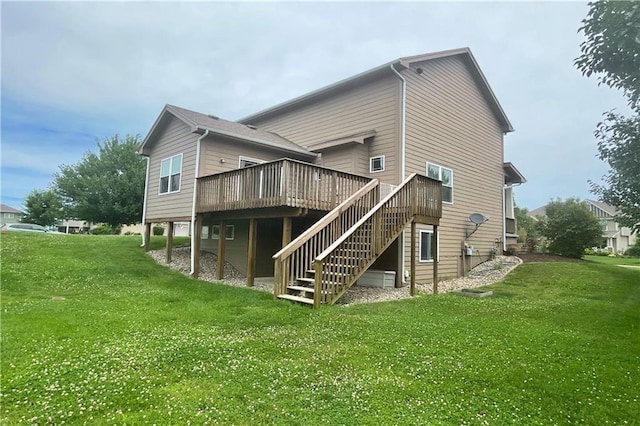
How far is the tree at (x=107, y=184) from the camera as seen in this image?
27.8 metres

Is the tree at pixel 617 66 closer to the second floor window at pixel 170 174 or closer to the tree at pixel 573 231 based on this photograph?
the second floor window at pixel 170 174

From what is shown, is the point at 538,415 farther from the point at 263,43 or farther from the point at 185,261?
the point at 263,43

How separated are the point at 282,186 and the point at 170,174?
687cm

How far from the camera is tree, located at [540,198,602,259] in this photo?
20.1 meters

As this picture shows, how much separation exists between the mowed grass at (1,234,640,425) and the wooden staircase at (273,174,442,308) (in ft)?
2.28

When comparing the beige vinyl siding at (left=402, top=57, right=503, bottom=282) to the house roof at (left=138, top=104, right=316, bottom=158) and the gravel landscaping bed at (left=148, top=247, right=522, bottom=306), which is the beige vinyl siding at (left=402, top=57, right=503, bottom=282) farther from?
the house roof at (left=138, top=104, right=316, bottom=158)

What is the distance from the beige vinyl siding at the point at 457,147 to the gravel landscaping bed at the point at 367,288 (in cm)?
66

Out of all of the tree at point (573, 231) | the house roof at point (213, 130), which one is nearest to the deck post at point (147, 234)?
the house roof at point (213, 130)

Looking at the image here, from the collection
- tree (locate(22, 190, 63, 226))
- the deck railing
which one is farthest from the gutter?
tree (locate(22, 190, 63, 226))

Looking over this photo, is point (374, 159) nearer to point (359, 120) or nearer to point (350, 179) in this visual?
point (359, 120)

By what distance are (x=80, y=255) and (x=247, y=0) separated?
34.3 ft

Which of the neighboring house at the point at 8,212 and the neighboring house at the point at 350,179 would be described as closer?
the neighboring house at the point at 350,179

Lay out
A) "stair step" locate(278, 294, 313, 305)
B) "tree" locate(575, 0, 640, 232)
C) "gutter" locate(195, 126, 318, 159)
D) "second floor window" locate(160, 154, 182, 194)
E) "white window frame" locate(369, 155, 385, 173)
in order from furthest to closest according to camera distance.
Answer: "second floor window" locate(160, 154, 182, 194) < "white window frame" locate(369, 155, 385, 173) < "gutter" locate(195, 126, 318, 159) < "stair step" locate(278, 294, 313, 305) < "tree" locate(575, 0, 640, 232)

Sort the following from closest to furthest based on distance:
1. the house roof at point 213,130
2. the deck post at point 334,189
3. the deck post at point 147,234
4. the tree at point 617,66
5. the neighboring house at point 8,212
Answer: the tree at point 617,66 < the deck post at point 334,189 < the house roof at point 213,130 < the deck post at point 147,234 < the neighboring house at point 8,212
